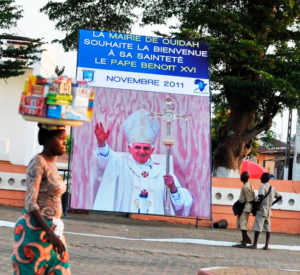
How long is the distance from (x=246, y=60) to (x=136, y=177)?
223 inches

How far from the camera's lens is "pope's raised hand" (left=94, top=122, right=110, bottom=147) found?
18641mm

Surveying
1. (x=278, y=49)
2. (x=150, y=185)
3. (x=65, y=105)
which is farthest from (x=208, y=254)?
(x=278, y=49)

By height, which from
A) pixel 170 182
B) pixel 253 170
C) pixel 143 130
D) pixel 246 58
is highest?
pixel 246 58

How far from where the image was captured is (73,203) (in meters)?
18.4

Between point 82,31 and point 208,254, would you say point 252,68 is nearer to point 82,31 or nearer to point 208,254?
point 82,31

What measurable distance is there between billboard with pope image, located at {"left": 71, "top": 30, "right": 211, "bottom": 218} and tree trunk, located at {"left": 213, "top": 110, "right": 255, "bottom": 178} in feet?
18.4

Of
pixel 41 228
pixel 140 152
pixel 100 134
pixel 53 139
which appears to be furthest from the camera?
pixel 140 152

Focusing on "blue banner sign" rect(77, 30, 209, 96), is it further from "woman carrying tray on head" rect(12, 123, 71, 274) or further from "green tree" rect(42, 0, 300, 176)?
"woman carrying tray on head" rect(12, 123, 71, 274)

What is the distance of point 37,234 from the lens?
5273 millimetres

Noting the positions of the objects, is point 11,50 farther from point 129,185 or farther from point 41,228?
point 41,228

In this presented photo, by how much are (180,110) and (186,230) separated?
9.88 ft

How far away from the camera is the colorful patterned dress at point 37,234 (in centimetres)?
526

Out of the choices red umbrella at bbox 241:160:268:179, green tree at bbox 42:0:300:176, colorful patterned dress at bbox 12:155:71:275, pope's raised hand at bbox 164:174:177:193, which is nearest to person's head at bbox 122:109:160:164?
pope's raised hand at bbox 164:174:177:193

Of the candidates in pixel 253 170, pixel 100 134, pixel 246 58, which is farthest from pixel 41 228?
pixel 253 170
